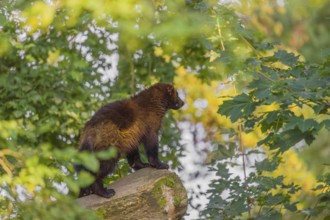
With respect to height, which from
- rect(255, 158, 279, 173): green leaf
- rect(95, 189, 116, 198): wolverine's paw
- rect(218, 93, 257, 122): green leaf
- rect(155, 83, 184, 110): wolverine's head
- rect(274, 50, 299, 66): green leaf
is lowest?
rect(95, 189, 116, 198): wolverine's paw

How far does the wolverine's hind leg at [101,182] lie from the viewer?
19.2 ft

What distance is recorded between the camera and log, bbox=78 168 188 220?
577 centimetres

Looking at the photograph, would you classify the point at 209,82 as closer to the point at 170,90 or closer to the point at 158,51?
the point at 158,51

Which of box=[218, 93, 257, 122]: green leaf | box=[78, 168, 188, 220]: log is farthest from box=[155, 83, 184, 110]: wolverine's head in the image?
box=[218, 93, 257, 122]: green leaf

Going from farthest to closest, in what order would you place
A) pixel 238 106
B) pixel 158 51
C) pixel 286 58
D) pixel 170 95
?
pixel 158 51, pixel 170 95, pixel 286 58, pixel 238 106

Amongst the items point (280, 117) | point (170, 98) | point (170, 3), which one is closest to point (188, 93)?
point (170, 98)

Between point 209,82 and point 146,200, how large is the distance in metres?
6.20

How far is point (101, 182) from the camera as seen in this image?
593 centimetres

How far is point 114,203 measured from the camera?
5785mm

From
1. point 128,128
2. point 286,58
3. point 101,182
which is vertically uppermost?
point 286,58

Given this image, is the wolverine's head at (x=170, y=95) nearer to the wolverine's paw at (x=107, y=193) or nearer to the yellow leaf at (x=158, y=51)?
the wolverine's paw at (x=107, y=193)

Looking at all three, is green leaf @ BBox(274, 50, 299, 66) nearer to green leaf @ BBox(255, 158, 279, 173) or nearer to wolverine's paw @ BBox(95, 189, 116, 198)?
green leaf @ BBox(255, 158, 279, 173)

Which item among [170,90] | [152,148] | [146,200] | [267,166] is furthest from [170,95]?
[146,200]

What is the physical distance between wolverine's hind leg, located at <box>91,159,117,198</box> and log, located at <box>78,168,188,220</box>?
4cm
